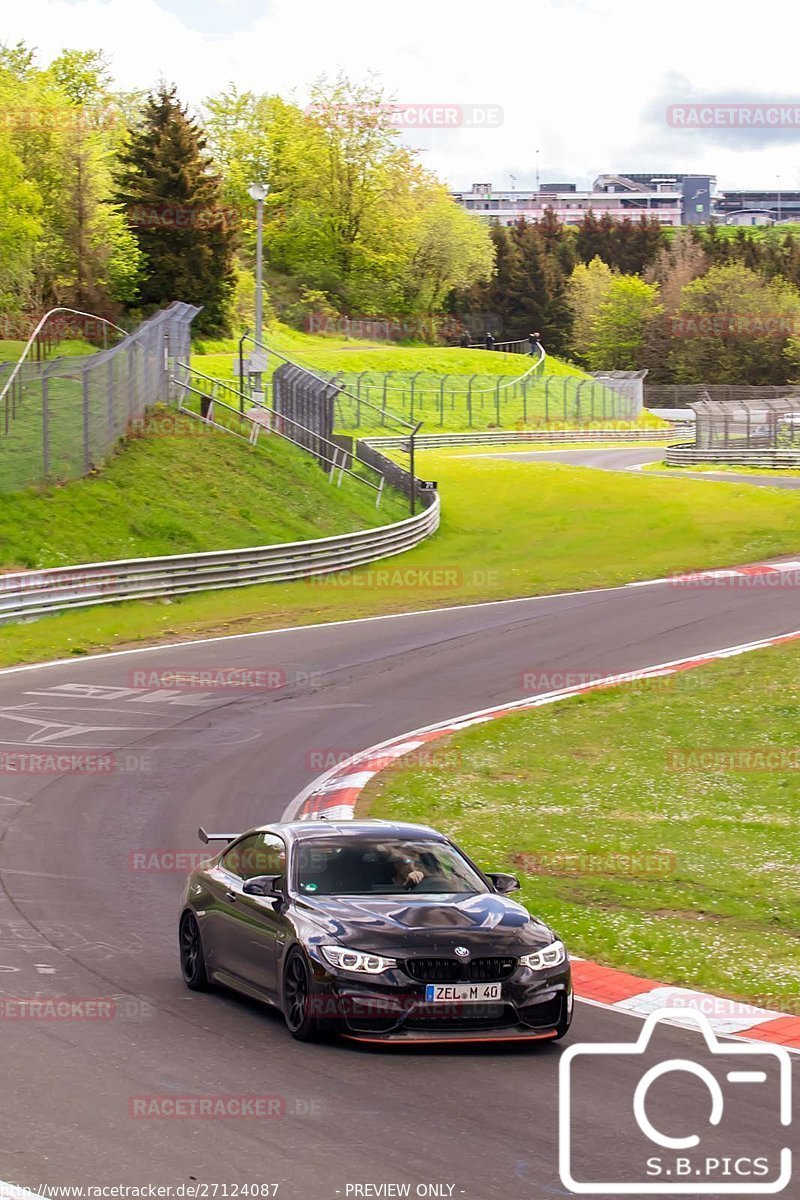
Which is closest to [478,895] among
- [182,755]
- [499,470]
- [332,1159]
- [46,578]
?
[332,1159]

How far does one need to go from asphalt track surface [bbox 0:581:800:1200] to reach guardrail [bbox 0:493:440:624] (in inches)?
232

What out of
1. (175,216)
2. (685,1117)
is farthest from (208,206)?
(685,1117)

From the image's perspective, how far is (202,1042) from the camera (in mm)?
9070

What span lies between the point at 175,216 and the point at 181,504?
34138mm

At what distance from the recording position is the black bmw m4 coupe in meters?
8.91

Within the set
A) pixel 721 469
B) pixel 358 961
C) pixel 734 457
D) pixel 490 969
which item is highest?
pixel 358 961

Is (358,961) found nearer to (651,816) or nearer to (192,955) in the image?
(192,955)

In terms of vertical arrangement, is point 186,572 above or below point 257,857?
below

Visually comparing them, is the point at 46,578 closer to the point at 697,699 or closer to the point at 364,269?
the point at 697,699

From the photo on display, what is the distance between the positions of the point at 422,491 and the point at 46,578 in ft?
62.2

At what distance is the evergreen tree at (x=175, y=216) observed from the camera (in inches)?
2653

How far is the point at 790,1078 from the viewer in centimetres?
851

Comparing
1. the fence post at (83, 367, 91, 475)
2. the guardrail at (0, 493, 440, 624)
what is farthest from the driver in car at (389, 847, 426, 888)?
the fence post at (83, 367, 91, 475)

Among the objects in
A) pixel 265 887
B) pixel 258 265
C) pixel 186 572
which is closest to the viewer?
pixel 265 887
